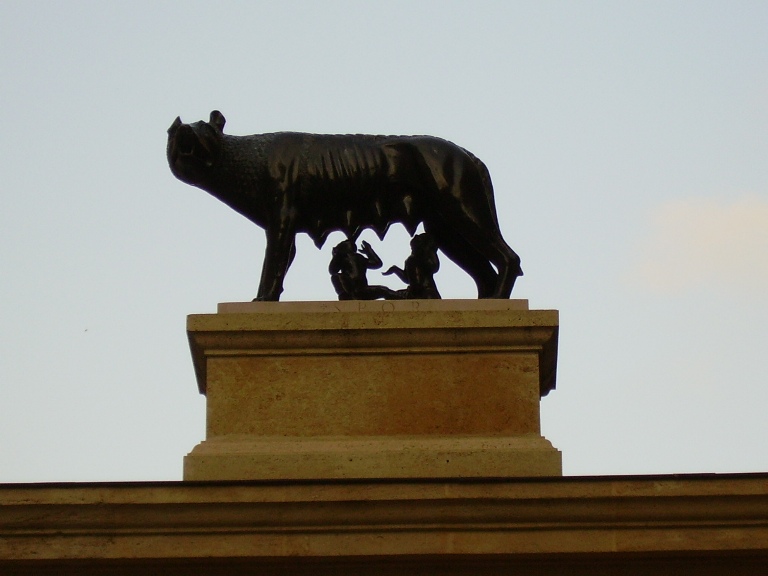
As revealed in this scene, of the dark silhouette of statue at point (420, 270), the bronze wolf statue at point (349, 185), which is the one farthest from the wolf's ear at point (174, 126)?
the dark silhouette of statue at point (420, 270)

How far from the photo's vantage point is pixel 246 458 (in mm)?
11422

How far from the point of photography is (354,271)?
12.5 metres

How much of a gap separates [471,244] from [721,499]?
10.9 ft

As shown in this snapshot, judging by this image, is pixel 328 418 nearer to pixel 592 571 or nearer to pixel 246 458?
pixel 246 458

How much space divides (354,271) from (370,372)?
93 cm

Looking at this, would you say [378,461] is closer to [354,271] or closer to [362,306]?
[362,306]

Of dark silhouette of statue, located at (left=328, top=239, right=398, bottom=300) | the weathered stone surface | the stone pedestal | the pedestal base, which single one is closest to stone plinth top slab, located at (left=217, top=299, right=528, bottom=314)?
the stone pedestal

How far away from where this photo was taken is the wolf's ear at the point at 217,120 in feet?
42.0

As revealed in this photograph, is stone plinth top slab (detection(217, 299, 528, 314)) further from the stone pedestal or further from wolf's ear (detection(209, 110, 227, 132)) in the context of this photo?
wolf's ear (detection(209, 110, 227, 132))

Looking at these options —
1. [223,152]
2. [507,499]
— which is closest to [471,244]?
[223,152]

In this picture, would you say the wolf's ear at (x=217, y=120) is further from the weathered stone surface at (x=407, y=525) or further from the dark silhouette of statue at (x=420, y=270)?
the weathered stone surface at (x=407, y=525)

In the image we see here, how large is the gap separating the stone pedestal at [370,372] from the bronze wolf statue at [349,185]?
688mm

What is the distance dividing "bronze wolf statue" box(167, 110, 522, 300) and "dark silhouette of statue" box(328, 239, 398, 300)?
0.64 feet

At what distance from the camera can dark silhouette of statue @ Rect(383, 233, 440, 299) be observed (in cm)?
1243
